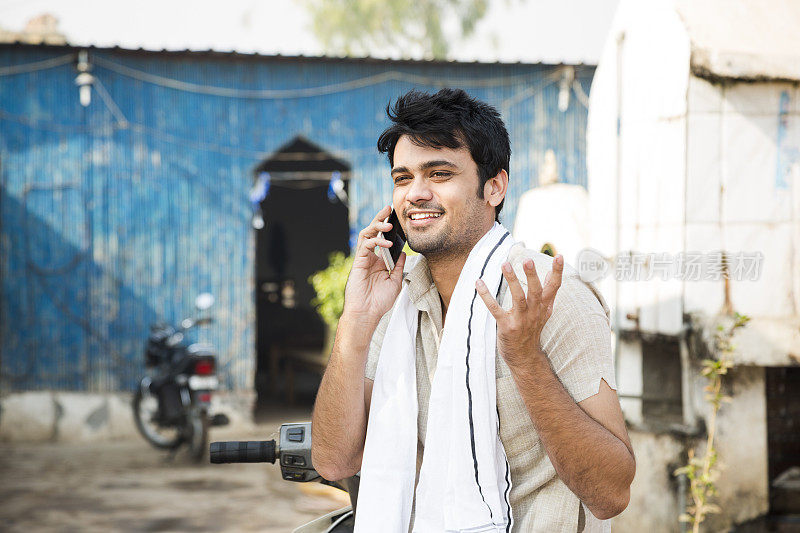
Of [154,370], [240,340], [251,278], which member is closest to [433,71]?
[251,278]

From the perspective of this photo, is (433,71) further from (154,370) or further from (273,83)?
(154,370)

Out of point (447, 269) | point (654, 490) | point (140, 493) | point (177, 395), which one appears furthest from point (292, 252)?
point (447, 269)

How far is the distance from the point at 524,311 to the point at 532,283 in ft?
0.22

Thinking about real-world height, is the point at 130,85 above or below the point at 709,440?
above

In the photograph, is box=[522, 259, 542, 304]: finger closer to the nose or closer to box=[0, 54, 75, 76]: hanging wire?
the nose

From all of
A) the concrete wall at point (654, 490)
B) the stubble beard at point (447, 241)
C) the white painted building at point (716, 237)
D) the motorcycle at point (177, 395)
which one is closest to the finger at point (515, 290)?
the stubble beard at point (447, 241)

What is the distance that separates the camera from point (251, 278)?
9484 millimetres

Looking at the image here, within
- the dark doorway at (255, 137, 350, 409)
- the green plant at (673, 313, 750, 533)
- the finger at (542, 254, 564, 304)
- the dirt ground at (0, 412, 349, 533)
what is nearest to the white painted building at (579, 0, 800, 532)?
the green plant at (673, 313, 750, 533)

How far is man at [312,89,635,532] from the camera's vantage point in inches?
69.6

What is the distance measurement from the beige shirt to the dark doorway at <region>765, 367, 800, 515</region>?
3913 mm

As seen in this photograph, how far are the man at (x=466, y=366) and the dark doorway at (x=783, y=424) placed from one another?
3959 mm

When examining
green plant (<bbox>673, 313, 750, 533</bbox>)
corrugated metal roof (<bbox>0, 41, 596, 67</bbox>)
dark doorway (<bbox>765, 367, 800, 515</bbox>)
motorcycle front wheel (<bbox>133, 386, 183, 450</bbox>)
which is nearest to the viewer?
green plant (<bbox>673, 313, 750, 533</bbox>)

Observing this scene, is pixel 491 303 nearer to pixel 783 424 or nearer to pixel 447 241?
pixel 447 241

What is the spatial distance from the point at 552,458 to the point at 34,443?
857cm
